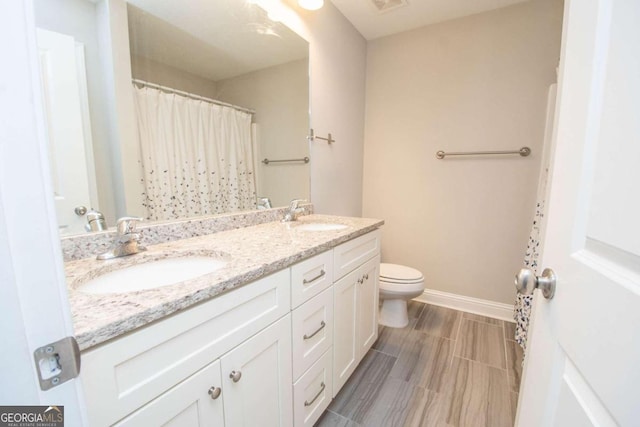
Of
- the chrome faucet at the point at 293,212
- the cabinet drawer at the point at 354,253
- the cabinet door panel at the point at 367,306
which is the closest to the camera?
the cabinet drawer at the point at 354,253

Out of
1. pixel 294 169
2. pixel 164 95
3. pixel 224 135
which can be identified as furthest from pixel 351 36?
pixel 164 95

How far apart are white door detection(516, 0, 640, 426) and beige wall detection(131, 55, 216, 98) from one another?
4.25ft

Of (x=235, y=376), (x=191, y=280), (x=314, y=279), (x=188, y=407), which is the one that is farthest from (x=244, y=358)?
(x=314, y=279)

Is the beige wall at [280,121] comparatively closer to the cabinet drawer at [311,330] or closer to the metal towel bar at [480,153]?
the cabinet drawer at [311,330]

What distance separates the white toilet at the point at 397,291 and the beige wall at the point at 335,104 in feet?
2.14

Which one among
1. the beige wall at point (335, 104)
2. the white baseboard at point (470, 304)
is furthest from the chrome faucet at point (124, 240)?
the white baseboard at point (470, 304)

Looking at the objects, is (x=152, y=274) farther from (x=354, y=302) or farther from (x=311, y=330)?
(x=354, y=302)

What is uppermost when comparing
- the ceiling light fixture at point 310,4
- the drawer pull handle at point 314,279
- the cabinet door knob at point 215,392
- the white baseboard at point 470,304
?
the ceiling light fixture at point 310,4

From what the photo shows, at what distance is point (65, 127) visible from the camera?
841 mm

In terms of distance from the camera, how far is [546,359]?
0.52 metres

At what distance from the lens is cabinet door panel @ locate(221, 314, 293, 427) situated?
2.43 feet

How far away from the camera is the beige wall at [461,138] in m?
1.88

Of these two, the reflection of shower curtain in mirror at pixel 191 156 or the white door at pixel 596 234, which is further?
the reflection of shower curtain in mirror at pixel 191 156

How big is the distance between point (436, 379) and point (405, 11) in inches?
97.7
